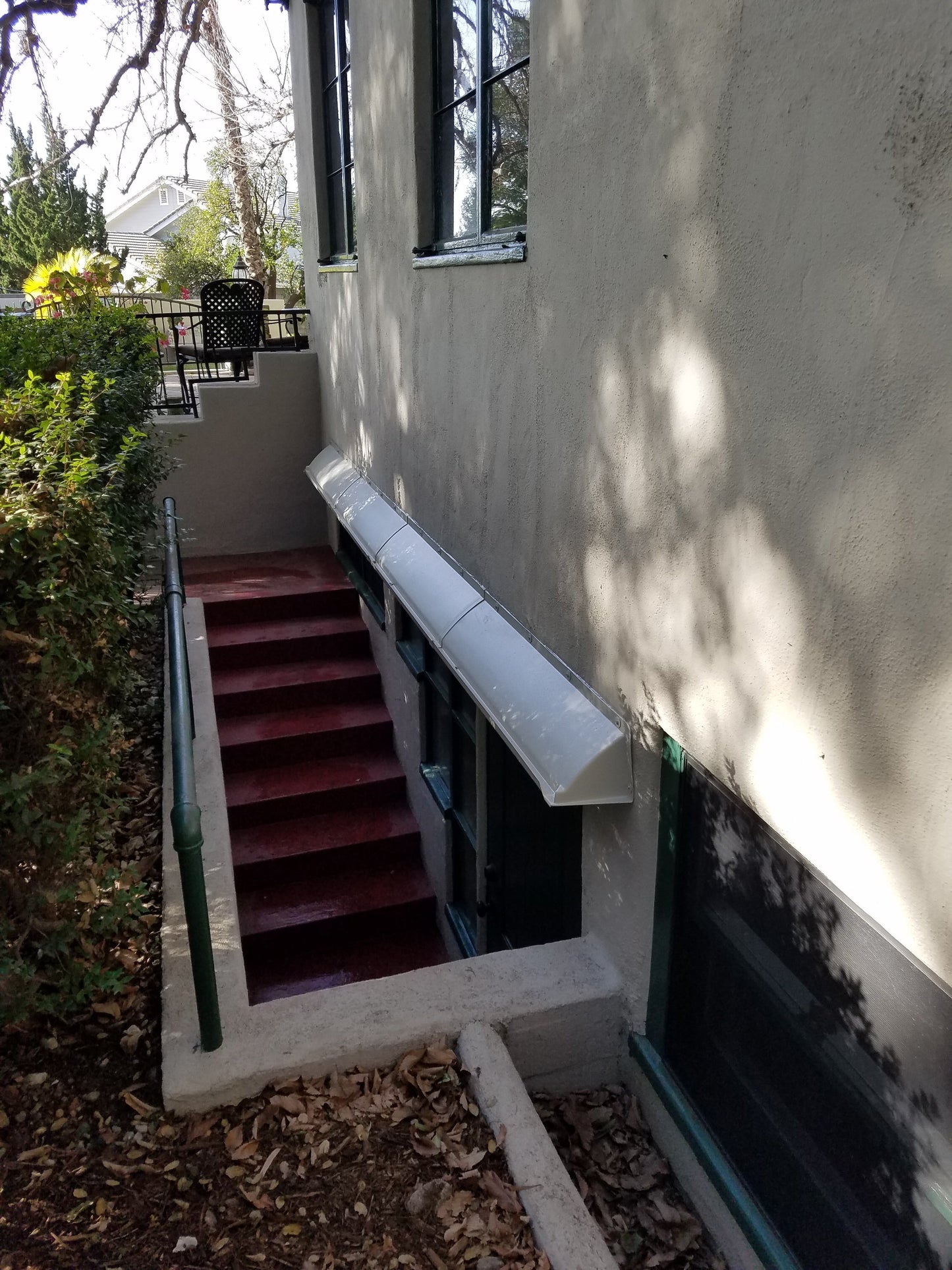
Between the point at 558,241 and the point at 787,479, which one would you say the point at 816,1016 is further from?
the point at 558,241

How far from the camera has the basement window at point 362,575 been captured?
8.15m

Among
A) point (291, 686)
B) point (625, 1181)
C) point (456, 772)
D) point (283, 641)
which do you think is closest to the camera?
point (625, 1181)

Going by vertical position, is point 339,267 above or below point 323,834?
above

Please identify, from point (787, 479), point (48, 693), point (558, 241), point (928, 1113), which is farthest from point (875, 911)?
point (558, 241)

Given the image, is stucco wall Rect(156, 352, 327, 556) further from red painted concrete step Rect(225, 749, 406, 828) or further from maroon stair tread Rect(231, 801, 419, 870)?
maroon stair tread Rect(231, 801, 419, 870)

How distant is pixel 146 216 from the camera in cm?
5228

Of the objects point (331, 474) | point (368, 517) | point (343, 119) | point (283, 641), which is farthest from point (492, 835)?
point (343, 119)

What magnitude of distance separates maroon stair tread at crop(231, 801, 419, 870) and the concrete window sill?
4.41 meters

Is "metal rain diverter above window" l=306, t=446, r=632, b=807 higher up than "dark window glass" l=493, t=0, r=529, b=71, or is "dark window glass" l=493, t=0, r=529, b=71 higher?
"dark window glass" l=493, t=0, r=529, b=71

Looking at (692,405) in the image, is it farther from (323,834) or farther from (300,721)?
(300,721)

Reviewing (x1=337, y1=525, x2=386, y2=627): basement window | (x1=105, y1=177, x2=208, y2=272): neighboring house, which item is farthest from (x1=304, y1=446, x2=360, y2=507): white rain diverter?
(x1=105, y1=177, x2=208, y2=272): neighboring house

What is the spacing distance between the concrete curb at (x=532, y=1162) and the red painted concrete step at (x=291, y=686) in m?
5.22

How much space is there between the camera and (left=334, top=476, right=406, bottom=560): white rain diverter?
634 centimetres

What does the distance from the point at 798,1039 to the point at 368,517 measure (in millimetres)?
5082
